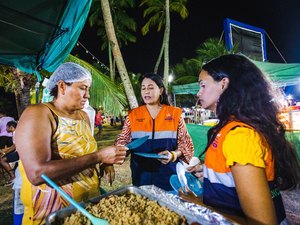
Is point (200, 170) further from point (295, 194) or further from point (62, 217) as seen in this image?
point (295, 194)

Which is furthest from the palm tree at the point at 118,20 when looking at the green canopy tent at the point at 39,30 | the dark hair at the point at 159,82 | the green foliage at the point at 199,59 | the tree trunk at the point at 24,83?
the dark hair at the point at 159,82

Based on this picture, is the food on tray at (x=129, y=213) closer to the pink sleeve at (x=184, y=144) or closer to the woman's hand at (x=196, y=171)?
the woman's hand at (x=196, y=171)

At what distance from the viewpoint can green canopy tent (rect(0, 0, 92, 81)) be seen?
104 inches

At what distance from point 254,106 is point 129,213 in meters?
1.03

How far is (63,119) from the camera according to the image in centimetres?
164

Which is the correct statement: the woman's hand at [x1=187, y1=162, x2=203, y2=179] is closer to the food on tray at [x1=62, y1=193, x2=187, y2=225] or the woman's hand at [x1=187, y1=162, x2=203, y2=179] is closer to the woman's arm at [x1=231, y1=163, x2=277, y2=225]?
the food on tray at [x1=62, y1=193, x2=187, y2=225]

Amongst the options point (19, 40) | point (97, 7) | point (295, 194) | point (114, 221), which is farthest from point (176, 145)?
point (97, 7)

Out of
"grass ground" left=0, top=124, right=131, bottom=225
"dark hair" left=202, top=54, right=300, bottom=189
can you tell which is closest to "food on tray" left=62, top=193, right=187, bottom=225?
"dark hair" left=202, top=54, right=300, bottom=189

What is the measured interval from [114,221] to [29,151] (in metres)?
0.70

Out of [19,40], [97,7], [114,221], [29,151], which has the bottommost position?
[114,221]

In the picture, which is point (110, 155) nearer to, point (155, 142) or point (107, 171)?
point (107, 171)

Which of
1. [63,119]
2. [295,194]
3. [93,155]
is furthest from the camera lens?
[295,194]

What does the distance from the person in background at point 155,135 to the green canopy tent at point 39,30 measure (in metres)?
1.34

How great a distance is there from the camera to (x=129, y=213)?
1165mm
